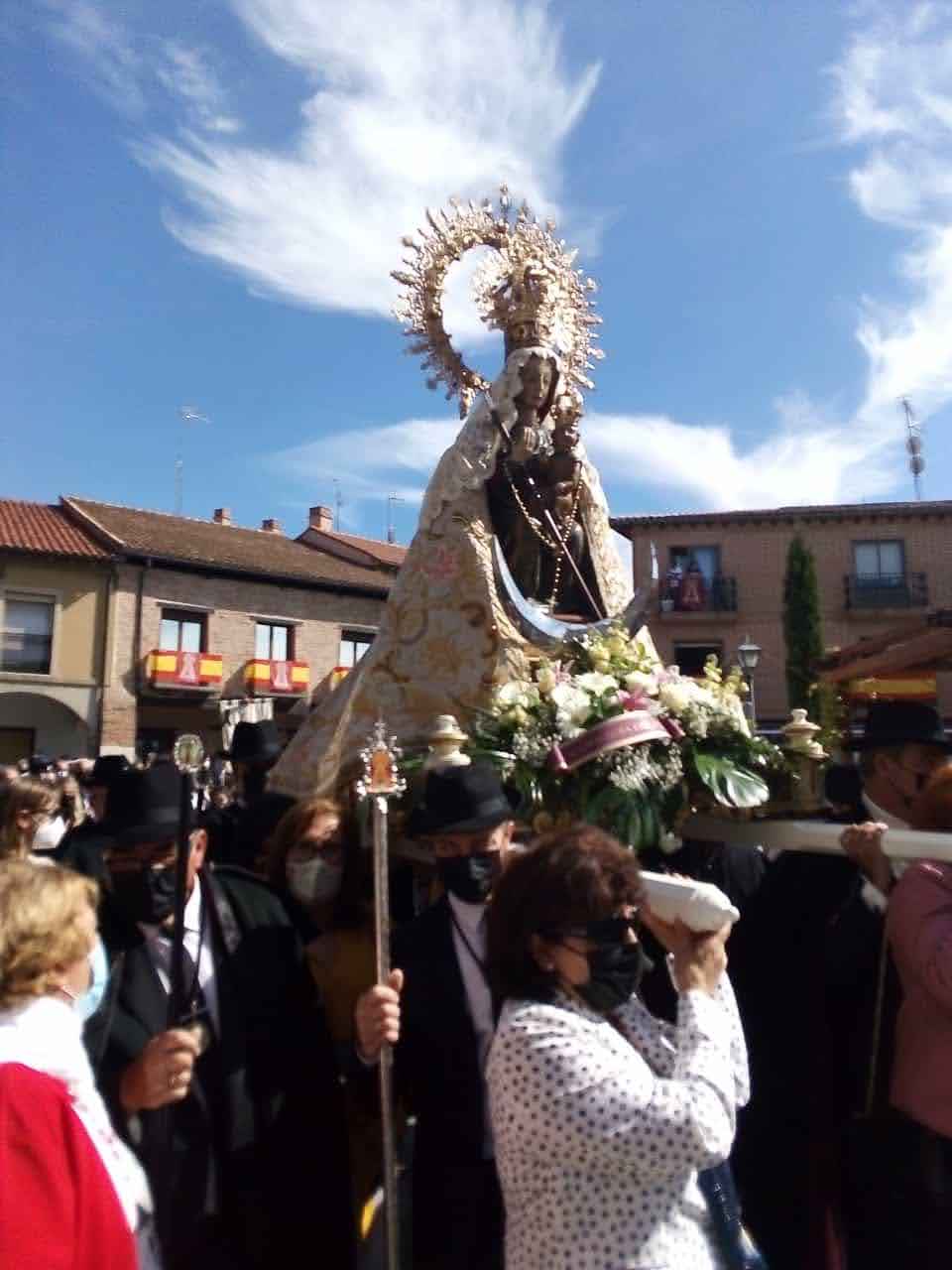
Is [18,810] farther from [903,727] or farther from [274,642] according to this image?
[274,642]

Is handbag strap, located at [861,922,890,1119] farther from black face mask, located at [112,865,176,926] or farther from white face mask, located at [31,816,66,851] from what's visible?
white face mask, located at [31,816,66,851]

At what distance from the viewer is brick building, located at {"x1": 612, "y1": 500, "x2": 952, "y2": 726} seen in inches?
1071

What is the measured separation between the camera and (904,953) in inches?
91.1

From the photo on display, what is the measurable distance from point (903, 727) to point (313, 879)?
196 centimetres

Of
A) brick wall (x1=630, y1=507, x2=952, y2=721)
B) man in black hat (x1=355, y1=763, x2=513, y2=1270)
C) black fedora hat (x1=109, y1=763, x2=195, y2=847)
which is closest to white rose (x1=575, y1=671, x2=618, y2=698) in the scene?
man in black hat (x1=355, y1=763, x2=513, y2=1270)

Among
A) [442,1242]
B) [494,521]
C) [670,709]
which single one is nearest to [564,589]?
Answer: [494,521]

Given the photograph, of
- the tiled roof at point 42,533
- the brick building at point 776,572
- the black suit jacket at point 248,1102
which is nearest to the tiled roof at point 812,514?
the brick building at point 776,572

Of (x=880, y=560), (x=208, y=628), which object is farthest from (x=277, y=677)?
(x=880, y=560)

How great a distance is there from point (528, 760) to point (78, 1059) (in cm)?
175

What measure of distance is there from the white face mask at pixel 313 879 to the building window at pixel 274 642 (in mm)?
22999

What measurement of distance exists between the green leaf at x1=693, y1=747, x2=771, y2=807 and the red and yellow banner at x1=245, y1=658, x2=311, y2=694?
22621mm

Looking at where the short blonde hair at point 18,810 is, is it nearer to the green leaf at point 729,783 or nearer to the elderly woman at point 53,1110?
the elderly woman at point 53,1110

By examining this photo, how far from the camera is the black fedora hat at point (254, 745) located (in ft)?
18.7

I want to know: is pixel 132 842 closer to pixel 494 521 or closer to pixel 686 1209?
pixel 686 1209
